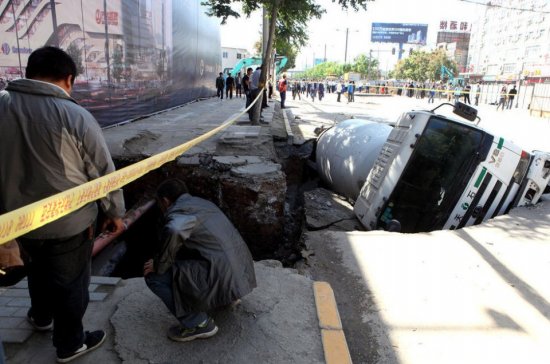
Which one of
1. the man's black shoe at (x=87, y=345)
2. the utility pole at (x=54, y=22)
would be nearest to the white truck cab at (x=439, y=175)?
the man's black shoe at (x=87, y=345)

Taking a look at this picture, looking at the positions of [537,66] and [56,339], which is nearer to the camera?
[56,339]

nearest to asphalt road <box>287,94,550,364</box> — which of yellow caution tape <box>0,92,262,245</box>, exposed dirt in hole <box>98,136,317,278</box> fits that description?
exposed dirt in hole <box>98,136,317,278</box>

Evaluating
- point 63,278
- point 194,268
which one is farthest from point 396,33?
point 63,278

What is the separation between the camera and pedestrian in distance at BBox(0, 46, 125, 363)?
205 cm

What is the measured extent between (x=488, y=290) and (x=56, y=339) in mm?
3618

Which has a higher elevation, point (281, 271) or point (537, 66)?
point (537, 66)

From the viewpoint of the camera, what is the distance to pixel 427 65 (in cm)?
6456

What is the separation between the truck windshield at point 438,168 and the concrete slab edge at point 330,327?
8.43ft

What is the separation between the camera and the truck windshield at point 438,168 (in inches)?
212

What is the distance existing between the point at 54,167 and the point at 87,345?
46.3 inches

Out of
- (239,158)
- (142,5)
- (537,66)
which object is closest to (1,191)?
(239,158)

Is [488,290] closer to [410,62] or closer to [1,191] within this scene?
[1,191]

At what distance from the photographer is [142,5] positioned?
1179 centimetres

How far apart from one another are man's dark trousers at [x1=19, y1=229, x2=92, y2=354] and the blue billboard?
86946mm
